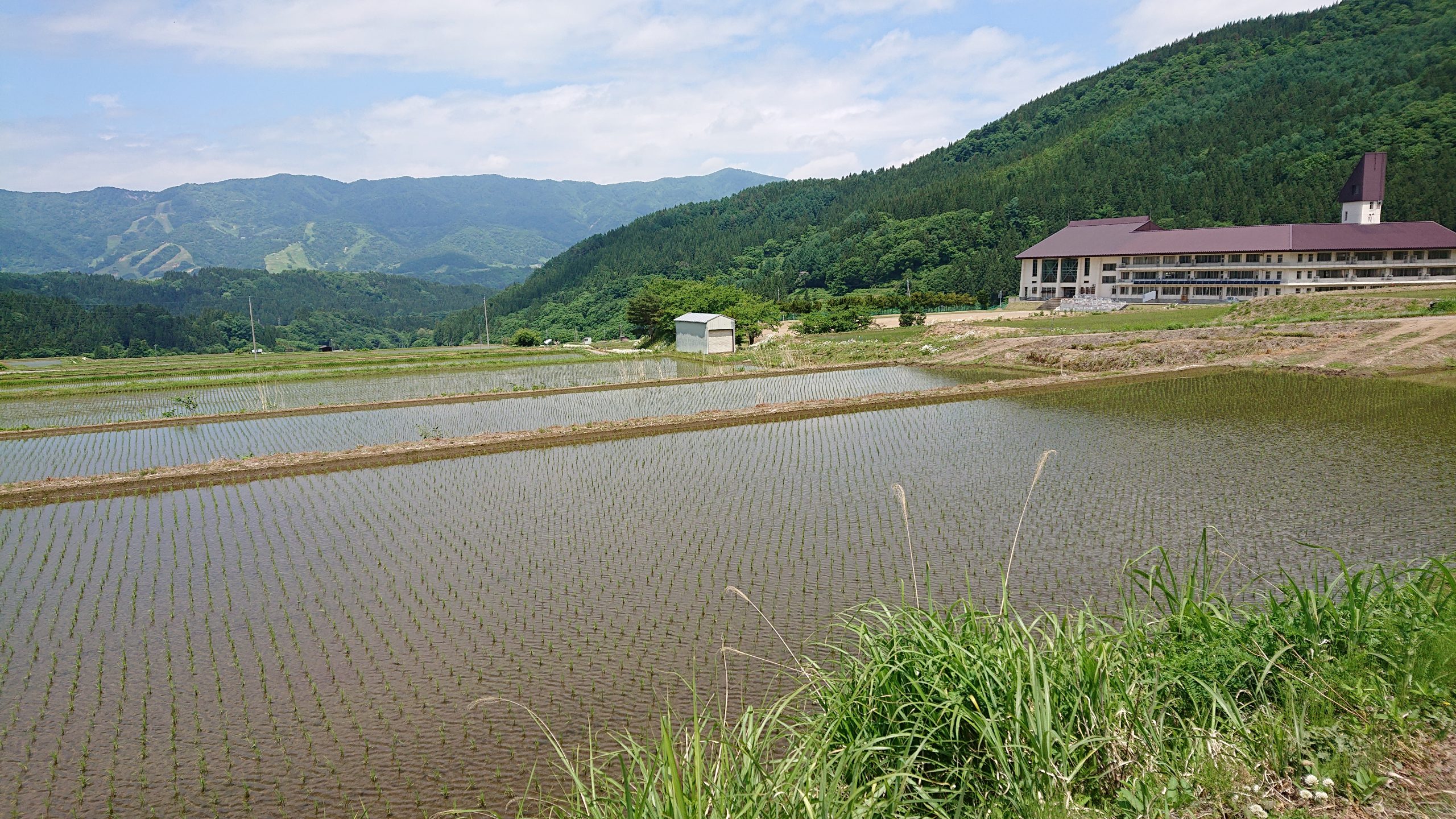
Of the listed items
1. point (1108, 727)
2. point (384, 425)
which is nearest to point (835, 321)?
point (384, 425)

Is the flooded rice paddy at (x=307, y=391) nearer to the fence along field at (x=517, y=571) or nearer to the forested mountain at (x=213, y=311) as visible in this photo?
the fence along field at (x=517, y=571)

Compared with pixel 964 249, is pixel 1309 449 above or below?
below

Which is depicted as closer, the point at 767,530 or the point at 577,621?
the point at 577,621

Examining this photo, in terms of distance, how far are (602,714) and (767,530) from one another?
4.86 meters

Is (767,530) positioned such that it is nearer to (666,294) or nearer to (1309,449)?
(1309,449)

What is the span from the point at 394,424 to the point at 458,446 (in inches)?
188

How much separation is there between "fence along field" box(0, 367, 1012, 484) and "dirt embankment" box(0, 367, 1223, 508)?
3.78 ft

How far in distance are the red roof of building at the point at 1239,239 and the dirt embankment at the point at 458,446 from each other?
1224 inches

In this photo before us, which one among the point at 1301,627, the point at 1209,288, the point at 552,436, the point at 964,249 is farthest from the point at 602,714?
the point at 964,249

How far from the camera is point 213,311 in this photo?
91062mm

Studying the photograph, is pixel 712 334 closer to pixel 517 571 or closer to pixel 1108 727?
pixel 517 571

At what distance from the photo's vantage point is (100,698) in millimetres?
6664

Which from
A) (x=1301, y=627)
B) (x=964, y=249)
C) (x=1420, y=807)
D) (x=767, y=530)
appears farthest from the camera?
(x=964, y=249)

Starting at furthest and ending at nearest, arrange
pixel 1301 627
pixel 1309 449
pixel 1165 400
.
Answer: pixel 1165 400, pixel 1309 449, pixel 1301 627
